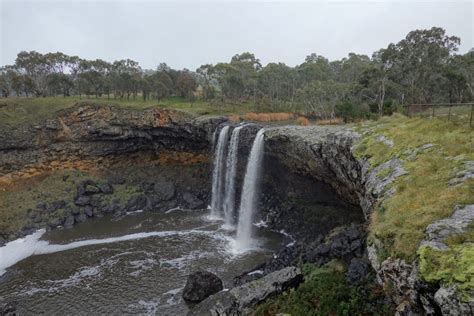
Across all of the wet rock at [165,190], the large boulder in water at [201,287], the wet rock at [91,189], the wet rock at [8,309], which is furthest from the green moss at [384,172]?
the wet rock at [91,189]

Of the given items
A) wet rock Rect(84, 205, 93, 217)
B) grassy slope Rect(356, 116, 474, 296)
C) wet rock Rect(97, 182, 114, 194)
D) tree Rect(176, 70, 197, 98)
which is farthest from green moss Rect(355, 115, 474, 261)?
tree Rect(176, 70, 197, 98)

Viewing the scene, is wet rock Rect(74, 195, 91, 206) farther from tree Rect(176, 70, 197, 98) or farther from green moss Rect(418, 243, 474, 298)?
green moss Rect(418, 243, 474, 298)

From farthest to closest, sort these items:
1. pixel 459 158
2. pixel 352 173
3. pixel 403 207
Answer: pixel 352 173 → pixel 459 158 → pixel 403 207

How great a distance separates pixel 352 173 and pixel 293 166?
464 inches

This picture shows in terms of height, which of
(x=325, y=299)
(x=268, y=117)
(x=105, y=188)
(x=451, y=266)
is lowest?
(x=105, y=188)

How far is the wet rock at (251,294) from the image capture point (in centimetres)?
1517

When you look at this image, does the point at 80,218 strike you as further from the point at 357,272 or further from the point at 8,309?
the point at 357,272

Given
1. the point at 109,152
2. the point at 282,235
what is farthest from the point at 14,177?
the point at 282,235

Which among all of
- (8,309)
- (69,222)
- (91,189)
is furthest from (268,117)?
(8,309)

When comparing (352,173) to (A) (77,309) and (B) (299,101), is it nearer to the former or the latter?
(A) (77,309)

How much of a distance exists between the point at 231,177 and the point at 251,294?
19.2 metres

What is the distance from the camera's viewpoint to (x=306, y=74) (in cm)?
6681

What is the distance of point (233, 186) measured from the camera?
113ft

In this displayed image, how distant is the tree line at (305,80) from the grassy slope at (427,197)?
16.2 metres
